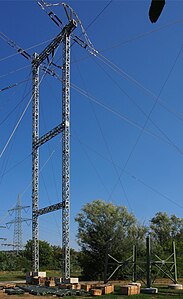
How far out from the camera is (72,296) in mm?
15500

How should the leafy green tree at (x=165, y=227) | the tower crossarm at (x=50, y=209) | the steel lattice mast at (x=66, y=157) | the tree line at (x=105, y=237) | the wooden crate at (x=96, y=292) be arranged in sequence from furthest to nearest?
the leafy green tree at (x=165, y=227) → the tree line at (x=105, y=237) → the tower crossarm at (x=50, y=209) → the steel lattice mast at (x=66, y=157) → the wooden crate at (x=96, y=292)

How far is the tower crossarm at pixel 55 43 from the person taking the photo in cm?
2272

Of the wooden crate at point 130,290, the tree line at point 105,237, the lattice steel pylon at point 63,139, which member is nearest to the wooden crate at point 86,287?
the wooden crate at point 130,290

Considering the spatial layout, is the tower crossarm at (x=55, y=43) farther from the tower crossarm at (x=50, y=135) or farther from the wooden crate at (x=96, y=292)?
the wooden crate at (x=96, y=292)

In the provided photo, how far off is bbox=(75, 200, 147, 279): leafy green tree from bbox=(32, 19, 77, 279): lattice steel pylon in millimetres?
6894

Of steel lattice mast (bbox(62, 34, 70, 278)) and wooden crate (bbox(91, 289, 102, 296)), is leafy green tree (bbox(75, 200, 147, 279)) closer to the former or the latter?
steel lattice mast (bbox(62, 34, 70, 278))

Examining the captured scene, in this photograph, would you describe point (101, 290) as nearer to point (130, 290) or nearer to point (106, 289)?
point (106, 289)

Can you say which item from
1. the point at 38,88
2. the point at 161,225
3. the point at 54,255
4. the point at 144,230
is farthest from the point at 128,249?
the point at 54,255

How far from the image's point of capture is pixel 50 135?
23.7 meters

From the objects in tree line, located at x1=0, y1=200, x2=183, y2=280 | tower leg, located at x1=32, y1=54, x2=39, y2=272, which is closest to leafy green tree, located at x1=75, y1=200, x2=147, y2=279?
tree line, located at x1=0, y1=200, x2=183, y2=280

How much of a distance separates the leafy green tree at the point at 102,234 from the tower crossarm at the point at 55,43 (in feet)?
39.0

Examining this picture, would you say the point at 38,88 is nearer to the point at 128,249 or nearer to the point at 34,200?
the point at 34,200

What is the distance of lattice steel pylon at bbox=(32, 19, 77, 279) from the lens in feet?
67.6

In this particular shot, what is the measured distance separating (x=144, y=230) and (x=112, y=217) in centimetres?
304
